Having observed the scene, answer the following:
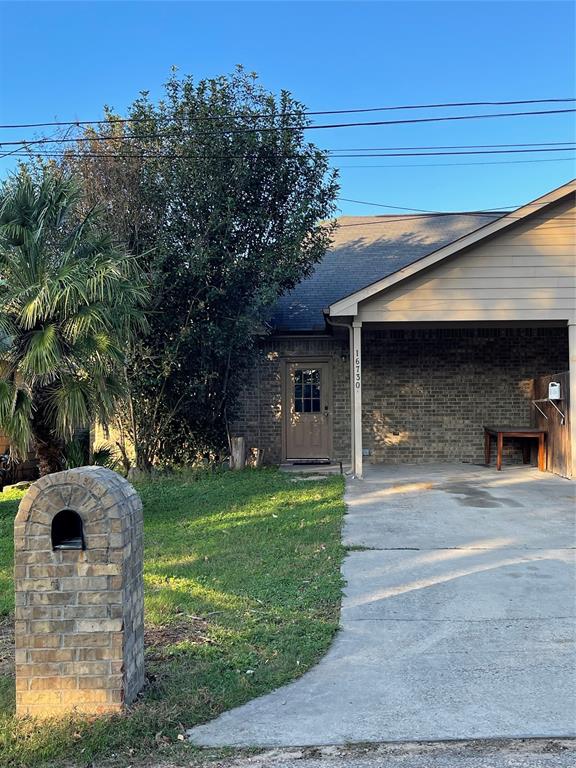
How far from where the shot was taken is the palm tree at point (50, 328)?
7.55 meters

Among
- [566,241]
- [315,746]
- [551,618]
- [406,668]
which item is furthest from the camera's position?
[566,241]

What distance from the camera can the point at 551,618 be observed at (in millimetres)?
4660

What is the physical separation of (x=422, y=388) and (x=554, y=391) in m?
3.27

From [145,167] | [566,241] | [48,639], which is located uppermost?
[145,167]

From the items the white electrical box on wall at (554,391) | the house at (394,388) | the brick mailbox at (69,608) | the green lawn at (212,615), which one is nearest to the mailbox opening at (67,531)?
the brick mailbox at (69,608)

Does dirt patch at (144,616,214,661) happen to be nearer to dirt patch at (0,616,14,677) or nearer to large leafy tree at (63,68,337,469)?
dirt patch at (0,616,14,677)

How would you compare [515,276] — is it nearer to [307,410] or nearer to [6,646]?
[307,410]

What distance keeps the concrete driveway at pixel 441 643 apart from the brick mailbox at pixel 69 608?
59 centimetres

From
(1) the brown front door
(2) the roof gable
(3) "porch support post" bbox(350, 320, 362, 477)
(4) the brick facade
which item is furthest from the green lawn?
(4) the brick facade

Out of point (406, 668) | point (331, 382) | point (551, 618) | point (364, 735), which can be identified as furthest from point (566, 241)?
point (364, 735)

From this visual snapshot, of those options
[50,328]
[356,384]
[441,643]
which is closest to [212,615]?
[441,643]

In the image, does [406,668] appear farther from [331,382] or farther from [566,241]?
[331,382]

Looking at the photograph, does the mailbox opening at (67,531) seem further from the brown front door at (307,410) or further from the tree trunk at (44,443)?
the brown front door at (307,410)

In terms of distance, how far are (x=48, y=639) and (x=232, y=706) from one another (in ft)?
3.45
